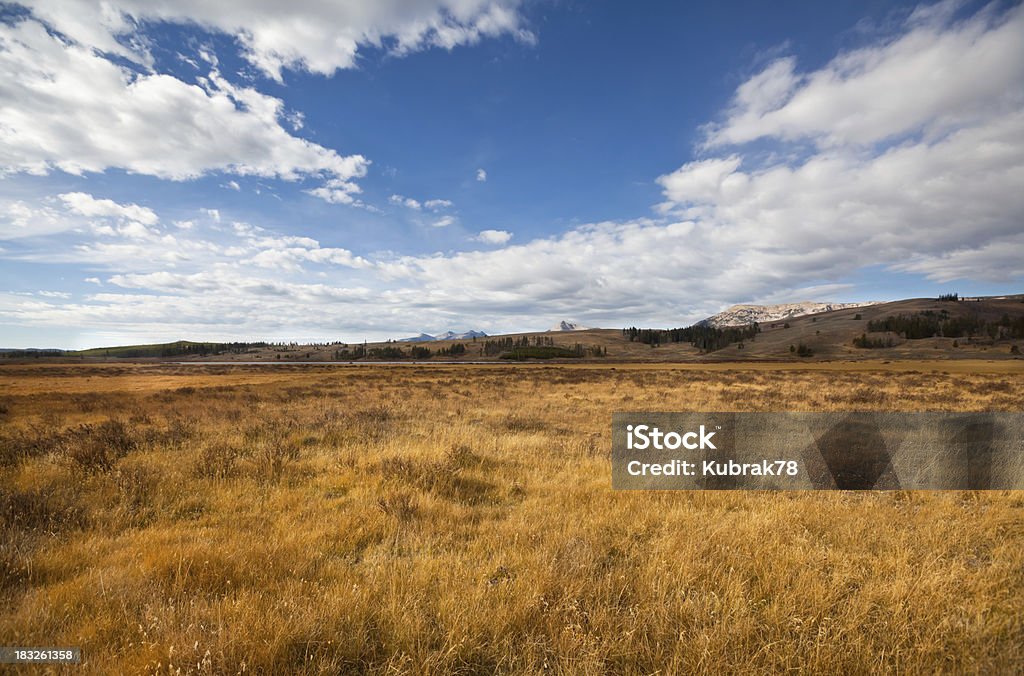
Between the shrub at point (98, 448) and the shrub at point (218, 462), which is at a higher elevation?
the shrub at point (98, 448)

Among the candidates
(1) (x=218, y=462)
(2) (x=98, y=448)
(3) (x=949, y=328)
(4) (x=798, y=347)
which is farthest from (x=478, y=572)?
(3) (x=949, y=328)

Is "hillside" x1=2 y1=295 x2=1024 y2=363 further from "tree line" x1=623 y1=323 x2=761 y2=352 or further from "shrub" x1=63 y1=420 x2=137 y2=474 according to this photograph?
"shrub" x1=63 y1=420 x2=137 y2=474

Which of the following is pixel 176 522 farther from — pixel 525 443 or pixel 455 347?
pixel 455 347

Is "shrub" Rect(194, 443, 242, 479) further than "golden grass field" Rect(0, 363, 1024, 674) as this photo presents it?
Yes

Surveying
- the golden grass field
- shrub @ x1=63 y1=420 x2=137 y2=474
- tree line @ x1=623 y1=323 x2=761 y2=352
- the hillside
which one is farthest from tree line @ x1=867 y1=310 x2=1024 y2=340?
shrub @ x1=63 y1=420 x2=137 y2=474

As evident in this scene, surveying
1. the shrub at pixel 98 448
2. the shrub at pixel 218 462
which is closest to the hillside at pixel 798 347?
the shrub at pixel 218 462

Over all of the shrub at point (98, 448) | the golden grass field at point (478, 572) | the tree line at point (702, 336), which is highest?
the tree line at point (702, 336)

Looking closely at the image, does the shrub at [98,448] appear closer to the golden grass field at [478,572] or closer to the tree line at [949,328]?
the golden grass field at [478,572]

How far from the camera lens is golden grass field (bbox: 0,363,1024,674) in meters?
3.12

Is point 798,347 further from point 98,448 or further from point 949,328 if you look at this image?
point 98,448

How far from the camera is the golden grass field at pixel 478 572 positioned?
3.12m

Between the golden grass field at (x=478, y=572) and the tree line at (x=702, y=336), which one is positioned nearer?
the golden grass field at (x=478, y=572)

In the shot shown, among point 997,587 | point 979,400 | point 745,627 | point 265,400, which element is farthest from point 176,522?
point 979,400

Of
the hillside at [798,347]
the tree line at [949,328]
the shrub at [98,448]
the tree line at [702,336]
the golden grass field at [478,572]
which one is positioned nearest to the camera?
the golden grass field at [478,572]
